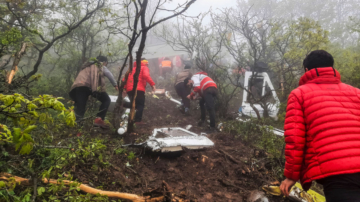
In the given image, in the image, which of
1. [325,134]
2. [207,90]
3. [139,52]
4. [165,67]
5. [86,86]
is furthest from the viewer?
[165,67]

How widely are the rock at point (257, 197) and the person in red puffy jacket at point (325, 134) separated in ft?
2.64

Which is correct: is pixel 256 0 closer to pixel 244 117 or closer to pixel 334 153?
pixel 244 117

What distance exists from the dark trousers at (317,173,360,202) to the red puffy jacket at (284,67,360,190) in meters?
0.04

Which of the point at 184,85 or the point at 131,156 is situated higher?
the point at 184,85

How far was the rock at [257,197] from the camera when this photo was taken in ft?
6.88

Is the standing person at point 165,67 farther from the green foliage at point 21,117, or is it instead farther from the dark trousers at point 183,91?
the green foliage at point 21,117

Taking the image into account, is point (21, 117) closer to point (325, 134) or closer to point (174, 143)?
point (325, 134)

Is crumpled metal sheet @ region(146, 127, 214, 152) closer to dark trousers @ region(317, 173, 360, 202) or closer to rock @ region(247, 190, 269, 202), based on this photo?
rock @ region(247, 190, 269, 202)

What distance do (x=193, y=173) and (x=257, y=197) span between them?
36.6 inches

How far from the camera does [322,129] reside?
1.30m

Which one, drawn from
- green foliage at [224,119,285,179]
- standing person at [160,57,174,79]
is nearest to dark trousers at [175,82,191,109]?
green foliage at [224,119,285,179]

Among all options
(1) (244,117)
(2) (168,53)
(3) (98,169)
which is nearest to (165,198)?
(3) (98,169)

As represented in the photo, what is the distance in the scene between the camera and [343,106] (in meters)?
1.33

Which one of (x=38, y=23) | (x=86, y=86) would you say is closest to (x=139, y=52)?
(x=86, y=86)
